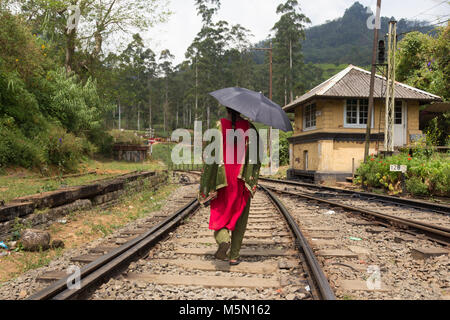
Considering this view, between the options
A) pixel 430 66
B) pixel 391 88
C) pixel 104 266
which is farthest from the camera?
pixel 430 66

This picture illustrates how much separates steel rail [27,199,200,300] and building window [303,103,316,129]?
15.8 m

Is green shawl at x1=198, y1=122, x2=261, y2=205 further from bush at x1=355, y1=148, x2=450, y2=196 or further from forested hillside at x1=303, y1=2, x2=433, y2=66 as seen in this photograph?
forested hillside at x1=303, y1=2, x2=433, y2=66

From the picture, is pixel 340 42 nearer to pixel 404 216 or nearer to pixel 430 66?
pixel 430 66

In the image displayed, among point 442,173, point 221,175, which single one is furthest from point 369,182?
point 221,175

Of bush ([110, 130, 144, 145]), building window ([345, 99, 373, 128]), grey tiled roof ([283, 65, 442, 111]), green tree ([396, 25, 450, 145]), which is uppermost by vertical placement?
green tree ([396, 25, 450, 145])

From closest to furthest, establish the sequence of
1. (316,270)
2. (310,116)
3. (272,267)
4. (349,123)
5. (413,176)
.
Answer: (316,270) → (272,267) → (413,176) → (349,123) → (310,116)

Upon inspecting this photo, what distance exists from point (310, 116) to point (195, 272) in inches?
708

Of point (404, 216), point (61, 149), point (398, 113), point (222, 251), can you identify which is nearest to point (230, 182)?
point (222, 251)

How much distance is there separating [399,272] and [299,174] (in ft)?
58.8

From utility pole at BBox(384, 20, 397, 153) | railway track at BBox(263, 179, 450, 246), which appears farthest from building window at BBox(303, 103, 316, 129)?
railway track at BBox(263, 179, 450, 246)

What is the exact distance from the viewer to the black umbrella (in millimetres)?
3631

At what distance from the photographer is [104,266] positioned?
11.8 ft

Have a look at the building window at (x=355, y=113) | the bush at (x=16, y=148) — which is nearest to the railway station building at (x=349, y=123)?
the building window at (x=355, y=113)

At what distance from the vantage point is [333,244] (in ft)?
15.9
